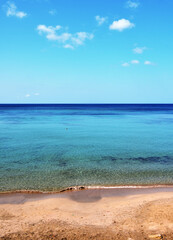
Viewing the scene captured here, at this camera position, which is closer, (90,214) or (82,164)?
(90,214)

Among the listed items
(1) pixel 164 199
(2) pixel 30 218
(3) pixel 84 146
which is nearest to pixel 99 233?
(2) pixel 30 218

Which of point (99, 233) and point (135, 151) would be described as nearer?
point (99, 233)

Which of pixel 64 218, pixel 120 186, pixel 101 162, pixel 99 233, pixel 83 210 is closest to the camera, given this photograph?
pixel 99 233

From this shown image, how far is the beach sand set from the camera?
6.61 m

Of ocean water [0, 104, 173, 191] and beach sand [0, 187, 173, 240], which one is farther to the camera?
ocean water [0, 104, 173, 191]

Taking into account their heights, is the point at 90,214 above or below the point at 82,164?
below

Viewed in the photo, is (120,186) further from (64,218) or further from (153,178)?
(64,218)

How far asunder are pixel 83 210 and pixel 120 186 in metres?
3.36

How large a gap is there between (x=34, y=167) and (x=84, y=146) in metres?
7.36

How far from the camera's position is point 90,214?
26.4 feet

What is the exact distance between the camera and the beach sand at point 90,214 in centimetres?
661

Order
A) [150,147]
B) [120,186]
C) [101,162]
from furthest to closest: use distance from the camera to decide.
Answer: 1. [150,147]
2. [101,162]
3. [120,186]

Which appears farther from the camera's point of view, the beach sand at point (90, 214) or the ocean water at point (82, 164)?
the ocean water at point (82, 164)

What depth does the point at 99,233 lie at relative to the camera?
6625 millimetres
